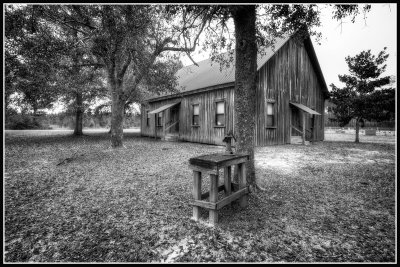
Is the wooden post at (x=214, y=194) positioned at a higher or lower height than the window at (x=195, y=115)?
lower

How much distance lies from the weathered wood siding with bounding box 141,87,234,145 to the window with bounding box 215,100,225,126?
0.69 ft

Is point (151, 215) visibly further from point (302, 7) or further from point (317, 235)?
point (302, 7)

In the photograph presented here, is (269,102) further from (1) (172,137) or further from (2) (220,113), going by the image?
(1) (172,137)

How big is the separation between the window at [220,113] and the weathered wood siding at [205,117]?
212 mm

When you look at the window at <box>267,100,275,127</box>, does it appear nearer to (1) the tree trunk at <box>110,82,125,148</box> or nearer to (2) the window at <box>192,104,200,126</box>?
(2) the window at <box>192,104,200,126</box>

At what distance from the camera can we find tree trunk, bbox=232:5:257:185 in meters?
4.77

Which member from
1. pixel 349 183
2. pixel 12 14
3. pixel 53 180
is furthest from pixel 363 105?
pixel 12 14

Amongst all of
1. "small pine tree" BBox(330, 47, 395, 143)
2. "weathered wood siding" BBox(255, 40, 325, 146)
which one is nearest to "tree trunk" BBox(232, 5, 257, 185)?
"weathered wood siding" BBox(255, 40, 325, 146)

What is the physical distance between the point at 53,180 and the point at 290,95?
15169mm

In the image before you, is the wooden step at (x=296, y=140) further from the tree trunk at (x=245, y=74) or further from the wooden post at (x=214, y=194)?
the wooden post at (x=214, y=194)

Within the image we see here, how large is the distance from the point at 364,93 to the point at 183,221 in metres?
19.5

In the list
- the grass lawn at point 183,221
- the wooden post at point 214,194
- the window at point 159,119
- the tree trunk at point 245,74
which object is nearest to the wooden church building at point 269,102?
the window at point 159,119

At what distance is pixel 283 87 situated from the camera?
610 inches

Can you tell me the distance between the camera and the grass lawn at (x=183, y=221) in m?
2.92
